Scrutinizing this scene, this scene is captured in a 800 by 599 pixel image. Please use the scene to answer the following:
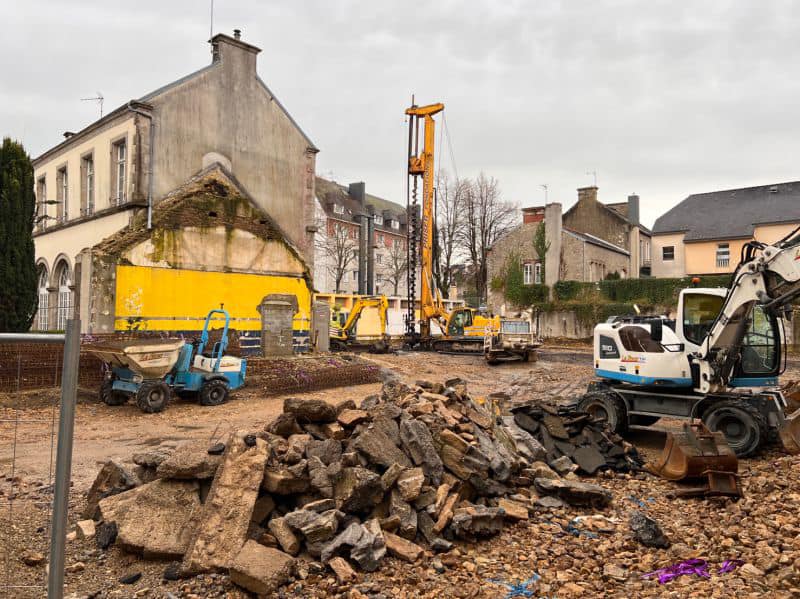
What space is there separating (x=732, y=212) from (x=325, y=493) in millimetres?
42407

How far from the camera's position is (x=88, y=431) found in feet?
36.3

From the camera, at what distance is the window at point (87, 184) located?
20.1 metres

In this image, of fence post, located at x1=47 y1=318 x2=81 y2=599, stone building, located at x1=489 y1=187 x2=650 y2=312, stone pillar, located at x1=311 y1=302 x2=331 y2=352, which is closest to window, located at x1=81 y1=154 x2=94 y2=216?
stone pillar, located at x1=311 y1=302 x2=331 y2=352

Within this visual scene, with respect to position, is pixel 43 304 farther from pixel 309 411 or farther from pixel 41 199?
pixel 309 411

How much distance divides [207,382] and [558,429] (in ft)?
27.1

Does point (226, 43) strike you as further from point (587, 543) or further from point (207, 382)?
point (587, 543)

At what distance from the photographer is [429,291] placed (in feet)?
94.7

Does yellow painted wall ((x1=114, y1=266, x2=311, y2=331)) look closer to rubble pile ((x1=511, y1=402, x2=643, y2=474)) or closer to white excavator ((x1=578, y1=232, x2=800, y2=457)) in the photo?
rubble pile ((x1=511, y1=402, x2=643, y2=474))

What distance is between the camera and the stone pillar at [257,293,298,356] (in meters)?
20.3

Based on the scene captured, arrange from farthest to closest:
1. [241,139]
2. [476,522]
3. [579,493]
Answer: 1. [241,139]
2. [579,493]
3. [476,522]

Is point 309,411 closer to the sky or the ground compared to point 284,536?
closer to the sky

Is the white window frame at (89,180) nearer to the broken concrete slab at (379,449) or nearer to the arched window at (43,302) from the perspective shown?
the arched window at (43,302)

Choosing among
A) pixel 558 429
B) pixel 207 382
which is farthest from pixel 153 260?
pixel 558 429

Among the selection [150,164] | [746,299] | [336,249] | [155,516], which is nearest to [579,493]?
[746,299]
